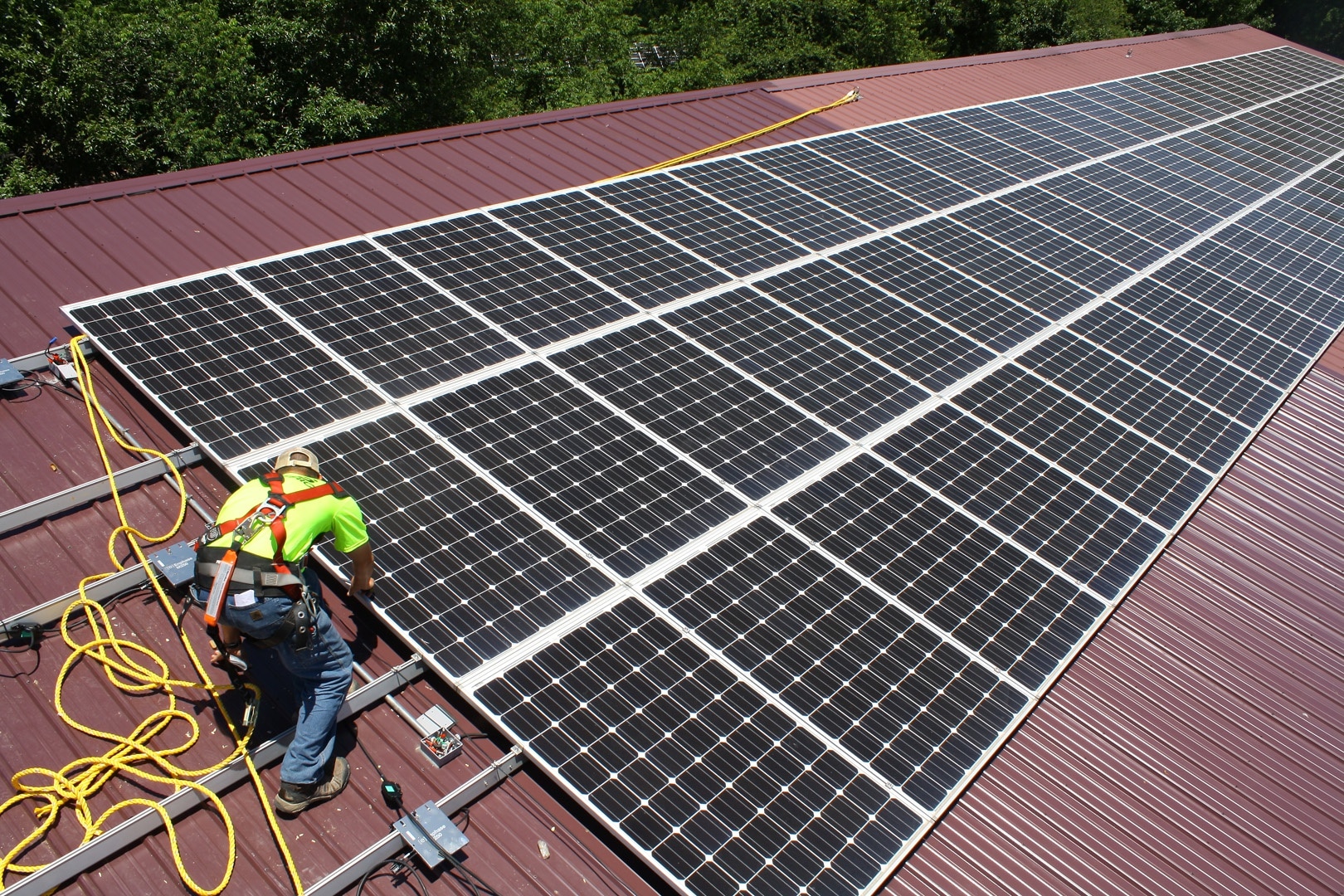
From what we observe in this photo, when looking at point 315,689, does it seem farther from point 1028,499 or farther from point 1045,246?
point 1045,246

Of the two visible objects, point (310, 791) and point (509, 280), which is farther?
point (509, 280)

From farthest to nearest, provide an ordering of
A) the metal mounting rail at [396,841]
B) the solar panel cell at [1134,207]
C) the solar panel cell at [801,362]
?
1. the solar panel cell at [1134,207]
2. the solar panel cell at [801,362]
3. the metal mounting rail at [396,841]

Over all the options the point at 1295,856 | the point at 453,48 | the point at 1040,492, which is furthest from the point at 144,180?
the point at 453,48

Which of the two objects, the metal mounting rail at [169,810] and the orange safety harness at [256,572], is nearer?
the metal mounting rail at [169,810]

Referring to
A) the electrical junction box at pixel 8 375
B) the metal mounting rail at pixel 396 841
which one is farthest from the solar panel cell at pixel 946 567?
the electrical junction box at pixel 8 375

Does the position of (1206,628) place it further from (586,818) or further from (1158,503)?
(586,818)

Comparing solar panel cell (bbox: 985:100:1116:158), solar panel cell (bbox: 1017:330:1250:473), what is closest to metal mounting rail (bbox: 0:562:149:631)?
solar panel cell (bbox: 1017:330:1250:473)

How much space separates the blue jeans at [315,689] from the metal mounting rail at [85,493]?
3.04 metres

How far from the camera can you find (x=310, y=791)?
6.68 metres

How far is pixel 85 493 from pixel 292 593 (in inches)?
150

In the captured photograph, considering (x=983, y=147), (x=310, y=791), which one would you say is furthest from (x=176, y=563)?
(x=983, y=147)

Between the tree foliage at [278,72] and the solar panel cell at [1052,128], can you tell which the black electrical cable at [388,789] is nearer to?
the solar panel cell at [1052,128]

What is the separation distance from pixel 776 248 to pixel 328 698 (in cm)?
1023

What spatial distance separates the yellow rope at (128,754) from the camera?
6.21m
